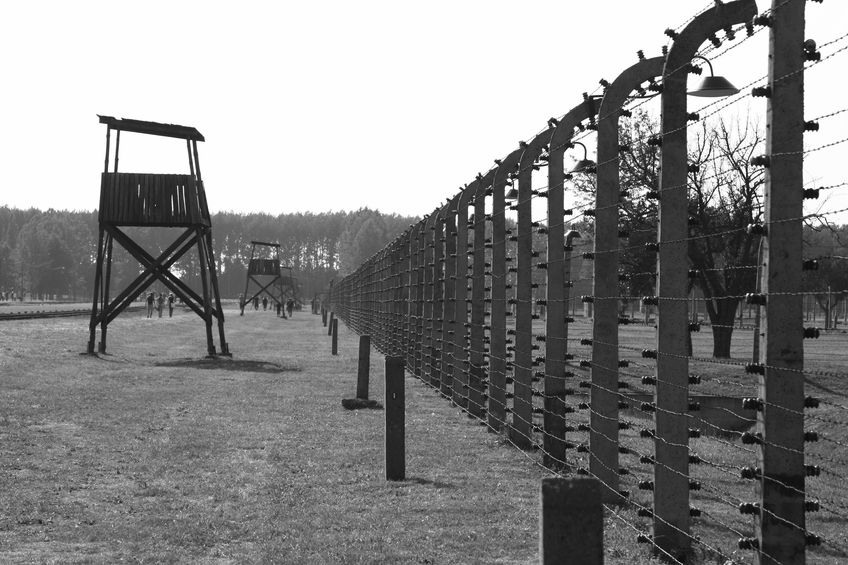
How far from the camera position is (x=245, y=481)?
915cm

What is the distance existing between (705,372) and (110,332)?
1998cm

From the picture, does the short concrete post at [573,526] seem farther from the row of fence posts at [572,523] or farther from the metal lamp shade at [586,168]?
the metal lamp shade at [586,168]

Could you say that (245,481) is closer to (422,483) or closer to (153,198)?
(422,483)

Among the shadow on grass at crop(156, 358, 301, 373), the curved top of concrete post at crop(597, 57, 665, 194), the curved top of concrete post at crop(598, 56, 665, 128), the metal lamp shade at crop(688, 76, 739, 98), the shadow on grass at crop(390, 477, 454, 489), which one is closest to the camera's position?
the curved top of concrete post at crop(598, 56, 665, 128)

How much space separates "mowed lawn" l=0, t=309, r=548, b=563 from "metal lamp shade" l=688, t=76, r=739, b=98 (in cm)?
421

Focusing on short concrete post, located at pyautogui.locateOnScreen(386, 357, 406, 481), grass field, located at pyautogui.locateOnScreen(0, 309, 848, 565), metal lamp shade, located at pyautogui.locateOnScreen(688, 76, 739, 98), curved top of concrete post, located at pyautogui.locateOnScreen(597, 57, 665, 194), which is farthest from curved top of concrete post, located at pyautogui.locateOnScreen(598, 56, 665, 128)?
Answer: metal lamp shade, located at pyautogui.locateOnScreen(688, 76, 739, 98)

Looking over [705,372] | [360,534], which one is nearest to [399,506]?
[360,534]

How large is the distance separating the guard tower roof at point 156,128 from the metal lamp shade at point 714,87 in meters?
15.8

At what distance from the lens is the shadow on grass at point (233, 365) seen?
22.6 meters

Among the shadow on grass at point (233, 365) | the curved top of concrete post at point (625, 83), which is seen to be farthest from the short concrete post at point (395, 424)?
the shadow on grass at point (233, 365)

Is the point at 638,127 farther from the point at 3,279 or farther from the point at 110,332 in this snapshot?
the point at 3,279

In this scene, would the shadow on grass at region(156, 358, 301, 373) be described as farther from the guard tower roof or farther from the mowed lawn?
the guard tower roof

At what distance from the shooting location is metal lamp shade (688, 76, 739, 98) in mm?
11516

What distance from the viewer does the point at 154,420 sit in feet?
43.6
